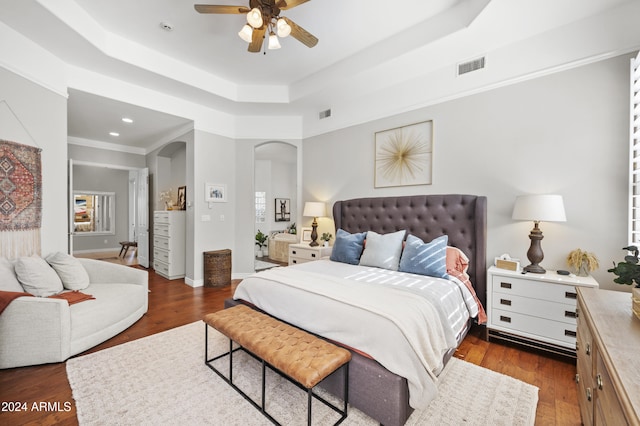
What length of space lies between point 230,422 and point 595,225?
3.41 metres

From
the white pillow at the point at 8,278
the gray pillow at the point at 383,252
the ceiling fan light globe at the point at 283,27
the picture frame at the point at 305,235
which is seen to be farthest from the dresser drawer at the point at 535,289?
the white pillow at the point at 8,278

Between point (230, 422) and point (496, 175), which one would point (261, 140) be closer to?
point (496, 175)

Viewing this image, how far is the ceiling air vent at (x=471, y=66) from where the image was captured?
10.1 feet

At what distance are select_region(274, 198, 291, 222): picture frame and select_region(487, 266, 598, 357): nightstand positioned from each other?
6.70 metres

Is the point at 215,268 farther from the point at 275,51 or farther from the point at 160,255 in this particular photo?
the point at 275,51

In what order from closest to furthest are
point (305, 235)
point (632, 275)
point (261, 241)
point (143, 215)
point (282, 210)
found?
point (632, 275)
point (305, 235)
point (143, 215)
point (261, 241)
point (282, 210)

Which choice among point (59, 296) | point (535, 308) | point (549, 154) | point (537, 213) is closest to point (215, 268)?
point (59, 296)

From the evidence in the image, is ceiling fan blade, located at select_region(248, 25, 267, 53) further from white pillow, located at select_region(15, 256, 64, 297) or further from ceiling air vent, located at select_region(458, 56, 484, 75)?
white pillow, located at select_region(15, 256, 64, 297)

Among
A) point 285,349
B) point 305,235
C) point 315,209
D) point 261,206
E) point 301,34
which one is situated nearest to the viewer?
point 285,349

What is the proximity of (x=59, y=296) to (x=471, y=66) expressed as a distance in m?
4.99

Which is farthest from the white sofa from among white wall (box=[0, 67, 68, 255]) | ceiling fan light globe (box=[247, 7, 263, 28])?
ceiling fan light globe (box=[247, 7, 263, 28])

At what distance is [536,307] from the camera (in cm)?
245

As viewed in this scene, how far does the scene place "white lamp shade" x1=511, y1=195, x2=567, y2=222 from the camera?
2422 mm

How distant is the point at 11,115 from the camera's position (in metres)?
2.69
